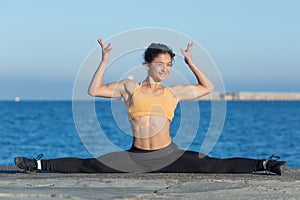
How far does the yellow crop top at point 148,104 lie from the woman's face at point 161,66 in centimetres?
19

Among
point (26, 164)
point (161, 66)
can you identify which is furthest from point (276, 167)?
point (26, 164)

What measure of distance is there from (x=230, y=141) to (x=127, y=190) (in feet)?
114

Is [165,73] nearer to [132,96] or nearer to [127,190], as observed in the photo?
[132,96]

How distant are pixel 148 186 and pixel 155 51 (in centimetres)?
155

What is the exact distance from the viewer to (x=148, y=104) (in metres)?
8.45

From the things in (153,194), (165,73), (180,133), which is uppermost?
(165,73)

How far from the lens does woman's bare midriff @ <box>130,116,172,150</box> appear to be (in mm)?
8500

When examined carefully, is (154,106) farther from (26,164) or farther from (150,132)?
(26,164)

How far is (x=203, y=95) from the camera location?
340 inches

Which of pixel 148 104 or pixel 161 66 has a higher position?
pixel 161 66

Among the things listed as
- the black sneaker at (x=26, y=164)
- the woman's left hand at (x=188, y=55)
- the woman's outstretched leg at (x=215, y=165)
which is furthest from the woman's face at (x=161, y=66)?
the black sneaker at (x=26, y=164)

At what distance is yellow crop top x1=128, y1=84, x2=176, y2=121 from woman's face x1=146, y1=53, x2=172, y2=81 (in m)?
0.19

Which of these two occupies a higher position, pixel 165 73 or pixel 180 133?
pixel 165 73

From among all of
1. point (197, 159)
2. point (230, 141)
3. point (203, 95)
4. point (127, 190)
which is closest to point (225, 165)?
point (197, 159)
